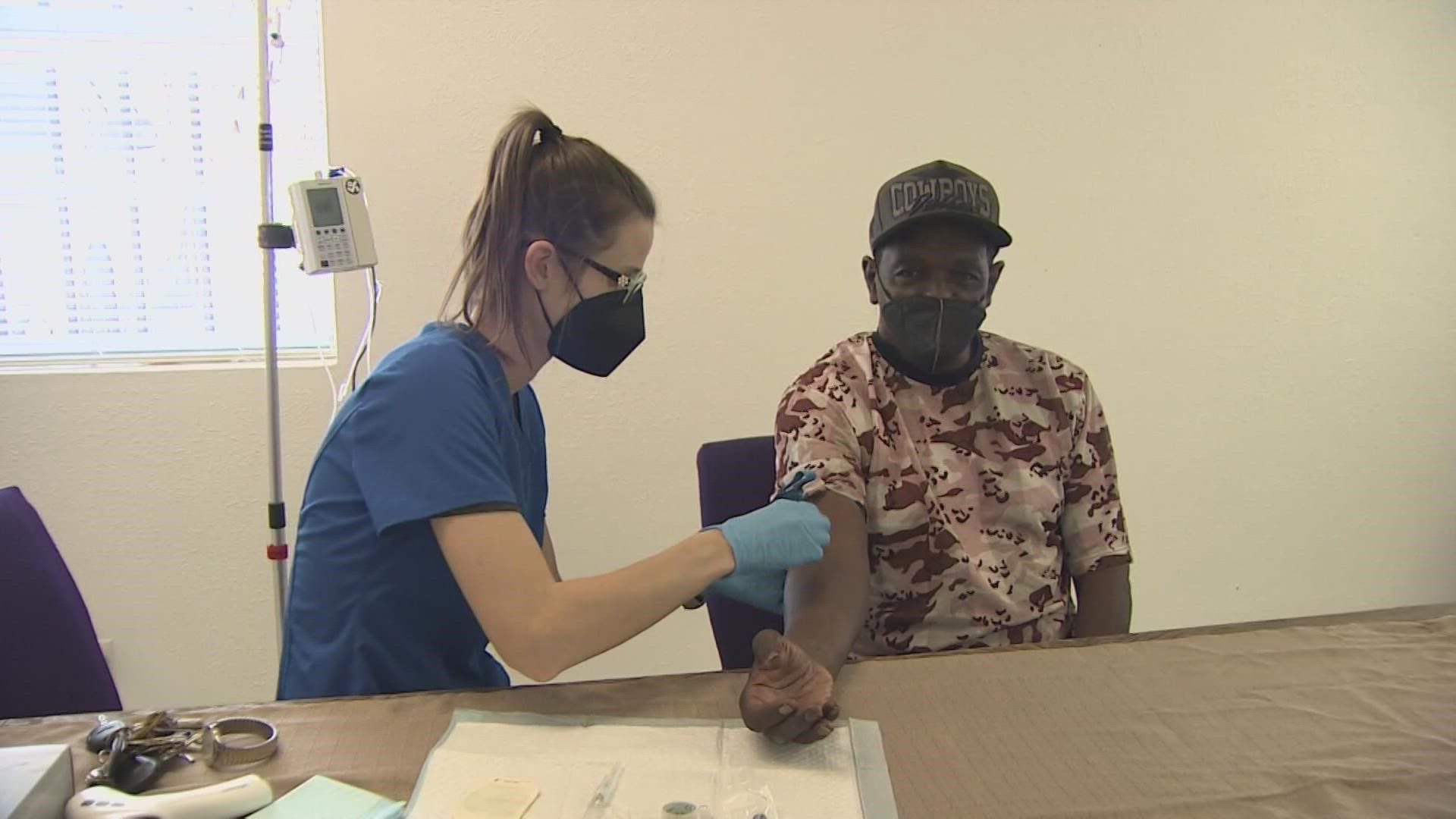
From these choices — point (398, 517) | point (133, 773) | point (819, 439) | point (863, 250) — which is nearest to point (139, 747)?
point (133, 773)

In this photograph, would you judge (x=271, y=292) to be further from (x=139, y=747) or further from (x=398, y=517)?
(x=139, y=747)

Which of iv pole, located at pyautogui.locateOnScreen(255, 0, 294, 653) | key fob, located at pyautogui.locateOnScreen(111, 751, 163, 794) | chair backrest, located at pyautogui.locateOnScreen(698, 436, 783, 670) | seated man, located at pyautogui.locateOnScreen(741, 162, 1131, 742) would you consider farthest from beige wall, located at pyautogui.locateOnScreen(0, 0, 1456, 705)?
key fob, located at pyautogui.locateOnScreen(111, 751, 163, 794)

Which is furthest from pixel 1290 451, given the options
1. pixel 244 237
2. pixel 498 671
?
pixel 244 237

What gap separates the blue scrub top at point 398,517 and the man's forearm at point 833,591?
374 mm

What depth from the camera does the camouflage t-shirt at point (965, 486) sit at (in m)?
1.27

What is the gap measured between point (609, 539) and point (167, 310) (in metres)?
1.05

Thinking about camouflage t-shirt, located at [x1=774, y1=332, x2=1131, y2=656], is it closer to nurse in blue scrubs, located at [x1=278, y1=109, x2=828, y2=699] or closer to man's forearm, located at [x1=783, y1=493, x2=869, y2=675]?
man's forearm, located at [x1=783, y1=493, x2=869, y2=675]

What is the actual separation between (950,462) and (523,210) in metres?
0.64

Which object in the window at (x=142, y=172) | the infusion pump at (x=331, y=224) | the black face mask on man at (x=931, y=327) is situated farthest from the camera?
the window at (x=142, y=172)

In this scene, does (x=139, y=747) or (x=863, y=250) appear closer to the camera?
(x=139, y=747)

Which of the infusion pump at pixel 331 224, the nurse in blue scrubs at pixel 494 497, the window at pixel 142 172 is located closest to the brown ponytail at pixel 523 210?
the nurse in blue scrubs at pixel 494 497

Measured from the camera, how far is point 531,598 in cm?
95

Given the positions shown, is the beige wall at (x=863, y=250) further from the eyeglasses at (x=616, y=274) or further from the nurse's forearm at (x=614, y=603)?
the nurse's forearm at (x=614, y=603)

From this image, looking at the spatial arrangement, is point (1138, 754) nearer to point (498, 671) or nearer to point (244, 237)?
point (498, 671)
